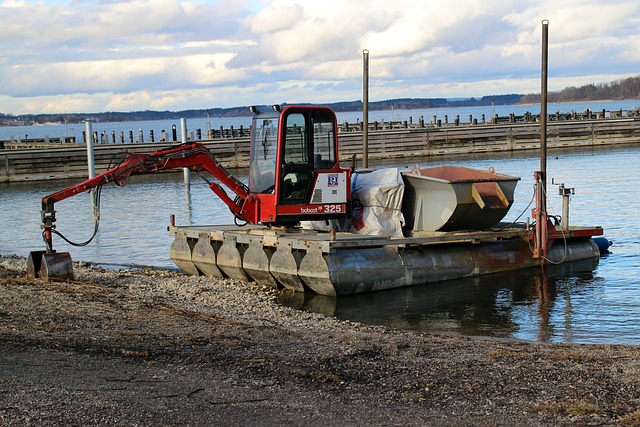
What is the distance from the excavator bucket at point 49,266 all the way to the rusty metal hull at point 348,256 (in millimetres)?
3071

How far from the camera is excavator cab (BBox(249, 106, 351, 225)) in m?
16.8

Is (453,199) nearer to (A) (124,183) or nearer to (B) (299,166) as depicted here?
(B) (299,166)

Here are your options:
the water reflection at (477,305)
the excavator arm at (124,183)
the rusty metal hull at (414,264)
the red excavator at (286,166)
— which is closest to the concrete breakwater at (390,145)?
the excavator arm at (124,183)

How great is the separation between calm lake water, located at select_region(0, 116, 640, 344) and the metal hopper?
49.1 inches

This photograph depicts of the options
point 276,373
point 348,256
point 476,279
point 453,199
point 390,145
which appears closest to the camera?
point 276,373

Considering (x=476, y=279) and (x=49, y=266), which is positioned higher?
(x=49, y=266)

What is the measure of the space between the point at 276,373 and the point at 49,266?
321 inches

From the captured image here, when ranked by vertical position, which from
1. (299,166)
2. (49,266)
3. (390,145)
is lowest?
(49,266)

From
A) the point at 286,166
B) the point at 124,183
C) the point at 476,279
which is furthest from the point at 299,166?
the point at 476,279

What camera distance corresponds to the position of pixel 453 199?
17.6 m

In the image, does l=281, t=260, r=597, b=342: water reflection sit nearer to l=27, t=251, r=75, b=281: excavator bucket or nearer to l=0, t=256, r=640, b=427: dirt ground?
l=0, t=256, r=640, b=427: dirt ground

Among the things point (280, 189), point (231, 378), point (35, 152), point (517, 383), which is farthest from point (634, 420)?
point (35, 152)

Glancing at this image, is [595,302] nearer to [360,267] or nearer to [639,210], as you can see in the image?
[360,267]

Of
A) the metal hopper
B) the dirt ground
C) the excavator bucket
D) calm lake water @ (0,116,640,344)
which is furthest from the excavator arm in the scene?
the metal hopper
